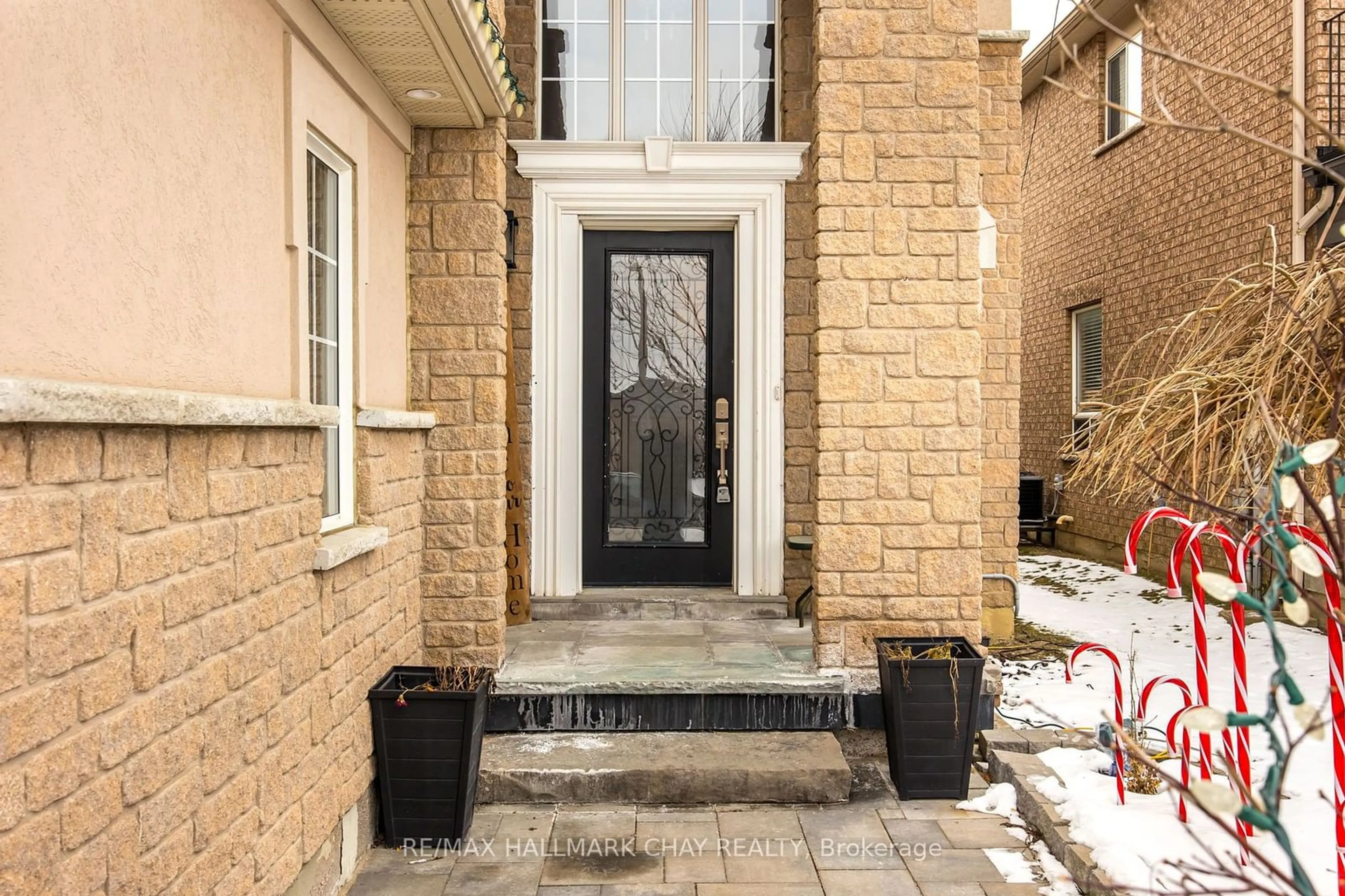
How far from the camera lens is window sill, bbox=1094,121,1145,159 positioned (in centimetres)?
1051

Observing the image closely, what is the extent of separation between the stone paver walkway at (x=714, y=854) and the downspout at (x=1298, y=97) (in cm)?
603

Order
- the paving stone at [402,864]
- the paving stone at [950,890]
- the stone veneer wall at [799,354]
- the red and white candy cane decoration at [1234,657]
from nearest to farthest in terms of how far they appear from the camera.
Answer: the red and white candy cane decoration at [1234,657]
the paving stone at [950,890]
the paving stone at [402,864]
the stone veneer wall at [799,354]

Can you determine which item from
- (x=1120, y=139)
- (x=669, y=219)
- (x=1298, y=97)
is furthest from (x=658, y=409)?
(x=1120, y=139)

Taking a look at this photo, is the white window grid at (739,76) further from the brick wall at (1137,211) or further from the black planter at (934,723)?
the black planter at (934,723)

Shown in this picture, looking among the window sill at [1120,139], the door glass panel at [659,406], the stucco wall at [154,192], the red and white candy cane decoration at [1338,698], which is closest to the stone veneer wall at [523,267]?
the door glass panel at [659,406]

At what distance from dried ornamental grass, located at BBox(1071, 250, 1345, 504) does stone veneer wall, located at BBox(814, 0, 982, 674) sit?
Answer: 2.11 m

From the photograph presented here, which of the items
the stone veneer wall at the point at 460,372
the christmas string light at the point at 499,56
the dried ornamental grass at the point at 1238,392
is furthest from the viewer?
the stone veneer wall at the point at 460,372

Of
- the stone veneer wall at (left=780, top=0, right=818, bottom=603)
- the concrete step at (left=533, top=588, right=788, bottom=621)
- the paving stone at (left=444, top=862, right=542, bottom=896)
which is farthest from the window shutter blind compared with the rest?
the paving stone at (left=444, top=862, right=542, bottom=896)

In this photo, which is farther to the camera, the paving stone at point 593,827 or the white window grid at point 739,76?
the white window grid at point 739,76

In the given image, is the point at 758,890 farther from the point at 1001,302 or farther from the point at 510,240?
the point at 1001,302

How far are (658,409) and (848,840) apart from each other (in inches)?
122

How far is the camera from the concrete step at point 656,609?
5930 mm

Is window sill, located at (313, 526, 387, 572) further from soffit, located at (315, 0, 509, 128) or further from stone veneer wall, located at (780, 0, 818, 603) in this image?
Answer: stone veneer wall, located at (780, 0, 818, 603)

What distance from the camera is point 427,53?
3.71 m
